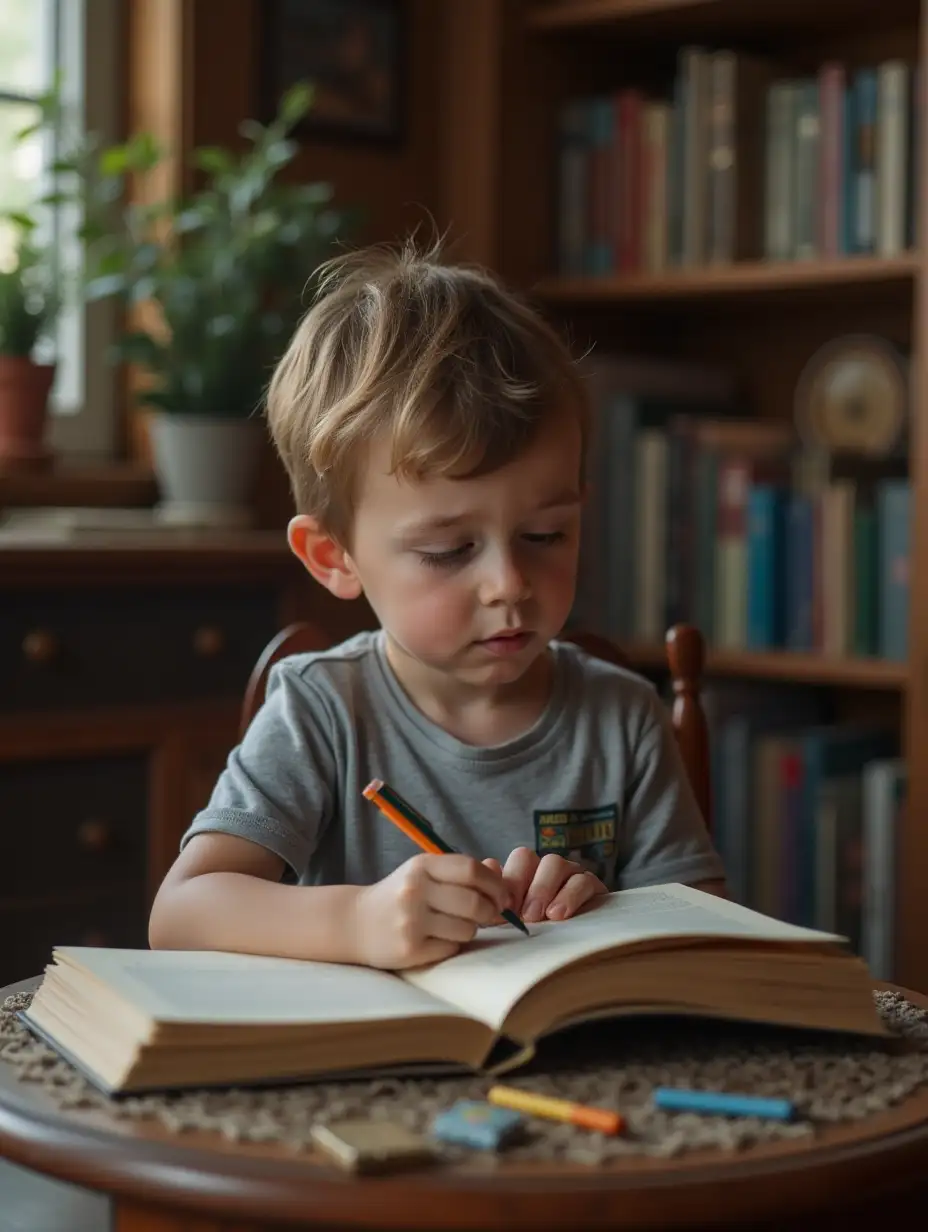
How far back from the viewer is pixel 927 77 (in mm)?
2205

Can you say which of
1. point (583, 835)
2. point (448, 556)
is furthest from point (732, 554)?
point (448, 556)

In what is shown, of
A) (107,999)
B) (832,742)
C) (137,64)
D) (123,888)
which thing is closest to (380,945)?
(107,999)

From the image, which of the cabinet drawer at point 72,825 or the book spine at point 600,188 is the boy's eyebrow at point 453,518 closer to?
the cabinet drawer at point 72,825

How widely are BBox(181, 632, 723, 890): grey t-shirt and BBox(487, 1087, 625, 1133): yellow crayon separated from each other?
442 millimetres

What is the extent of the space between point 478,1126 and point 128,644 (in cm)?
139

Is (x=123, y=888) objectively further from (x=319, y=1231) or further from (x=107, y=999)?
(x=319, y=1231)

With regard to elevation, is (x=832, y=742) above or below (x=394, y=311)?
below

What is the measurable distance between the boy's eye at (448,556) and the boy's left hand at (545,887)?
21 centimetres

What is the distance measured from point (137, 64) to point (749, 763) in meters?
1.37

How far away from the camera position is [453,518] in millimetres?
1101

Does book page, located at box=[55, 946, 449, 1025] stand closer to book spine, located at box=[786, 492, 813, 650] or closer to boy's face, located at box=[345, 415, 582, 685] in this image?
boy's face, located at box=[345, 415, 582, 685]

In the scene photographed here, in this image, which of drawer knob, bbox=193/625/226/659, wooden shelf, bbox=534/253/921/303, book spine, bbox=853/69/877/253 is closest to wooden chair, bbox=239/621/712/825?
drawer knob, bbox=193/625/226/659

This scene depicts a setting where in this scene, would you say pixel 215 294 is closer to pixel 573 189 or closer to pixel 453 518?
pixel 573 189

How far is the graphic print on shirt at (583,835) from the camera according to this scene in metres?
1.20
